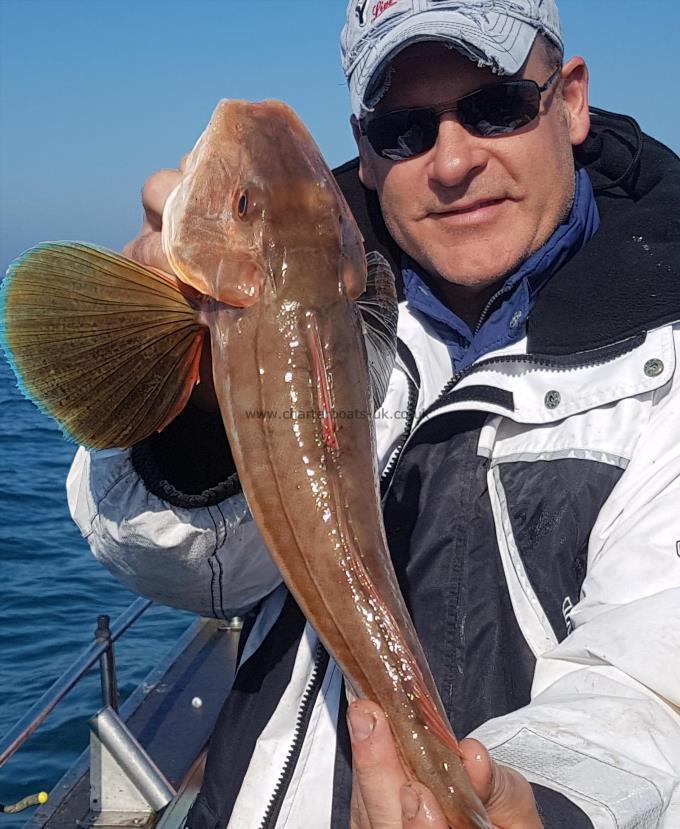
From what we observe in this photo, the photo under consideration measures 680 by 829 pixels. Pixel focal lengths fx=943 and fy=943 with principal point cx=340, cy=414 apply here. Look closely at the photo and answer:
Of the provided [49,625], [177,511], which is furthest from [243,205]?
[49,625]

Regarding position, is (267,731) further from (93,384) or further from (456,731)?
(93,384)

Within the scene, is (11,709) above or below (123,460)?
below

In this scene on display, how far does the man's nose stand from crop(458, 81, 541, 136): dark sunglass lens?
0.03 meters

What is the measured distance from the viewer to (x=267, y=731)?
2738 millimetres

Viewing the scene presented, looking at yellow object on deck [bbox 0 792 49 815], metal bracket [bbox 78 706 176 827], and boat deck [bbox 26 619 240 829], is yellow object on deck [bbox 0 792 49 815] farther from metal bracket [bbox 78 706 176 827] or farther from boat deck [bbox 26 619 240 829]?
metal bracket [bbox 78 706 176 827]

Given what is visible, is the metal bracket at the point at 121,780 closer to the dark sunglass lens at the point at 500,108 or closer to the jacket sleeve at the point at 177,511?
the jacket sleeve at the point at 177,511

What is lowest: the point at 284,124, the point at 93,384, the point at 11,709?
the point at 11,709

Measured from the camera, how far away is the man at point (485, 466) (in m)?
2.39

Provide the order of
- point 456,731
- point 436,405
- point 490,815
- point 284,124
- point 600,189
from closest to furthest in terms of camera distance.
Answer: point 490,815
point 284,124
point 456,731
point 436,405
point 600,189

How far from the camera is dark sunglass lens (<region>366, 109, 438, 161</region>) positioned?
297cm

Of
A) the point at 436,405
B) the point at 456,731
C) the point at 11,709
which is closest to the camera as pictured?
the point at 456,731

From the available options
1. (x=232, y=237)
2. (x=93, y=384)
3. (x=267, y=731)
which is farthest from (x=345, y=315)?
(x=267, y=731)

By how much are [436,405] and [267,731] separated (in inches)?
42.7

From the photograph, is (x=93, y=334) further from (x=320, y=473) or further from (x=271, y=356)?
(x=320, y=473)
